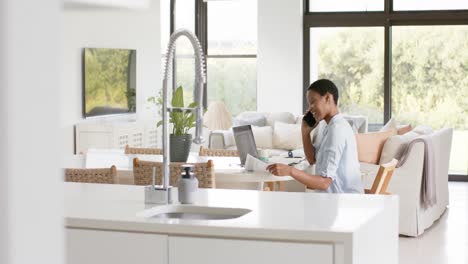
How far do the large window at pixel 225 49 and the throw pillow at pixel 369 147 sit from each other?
5.36 m

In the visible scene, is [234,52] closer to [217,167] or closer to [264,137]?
[264,137]

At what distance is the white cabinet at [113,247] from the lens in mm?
3178

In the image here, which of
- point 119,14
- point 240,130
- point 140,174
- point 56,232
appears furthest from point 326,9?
point 56,232

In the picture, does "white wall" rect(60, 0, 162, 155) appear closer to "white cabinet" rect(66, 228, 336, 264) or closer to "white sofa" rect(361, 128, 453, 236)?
"white sofa" rect(361, 128, 453, 236)

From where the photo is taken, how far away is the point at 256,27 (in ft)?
43.1

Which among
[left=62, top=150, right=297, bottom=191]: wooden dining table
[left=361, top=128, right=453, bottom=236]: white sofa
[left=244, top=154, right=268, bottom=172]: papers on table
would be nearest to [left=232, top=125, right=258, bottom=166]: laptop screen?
[left=62, top=150, right=297, bottom=191]: wooden dining table

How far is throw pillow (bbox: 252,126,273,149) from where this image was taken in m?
11.3

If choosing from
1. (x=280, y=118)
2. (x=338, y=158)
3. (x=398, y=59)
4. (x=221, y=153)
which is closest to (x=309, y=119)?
(x=338, y=158)

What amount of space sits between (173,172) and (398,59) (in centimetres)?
784

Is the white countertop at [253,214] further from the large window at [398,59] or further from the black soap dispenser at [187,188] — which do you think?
the large window at [398,59]

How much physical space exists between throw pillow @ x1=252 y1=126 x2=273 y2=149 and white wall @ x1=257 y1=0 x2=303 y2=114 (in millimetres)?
1436

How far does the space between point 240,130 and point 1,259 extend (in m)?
5.51

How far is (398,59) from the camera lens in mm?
12484

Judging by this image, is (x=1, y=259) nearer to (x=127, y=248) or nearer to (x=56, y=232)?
(x=56, y=232)
